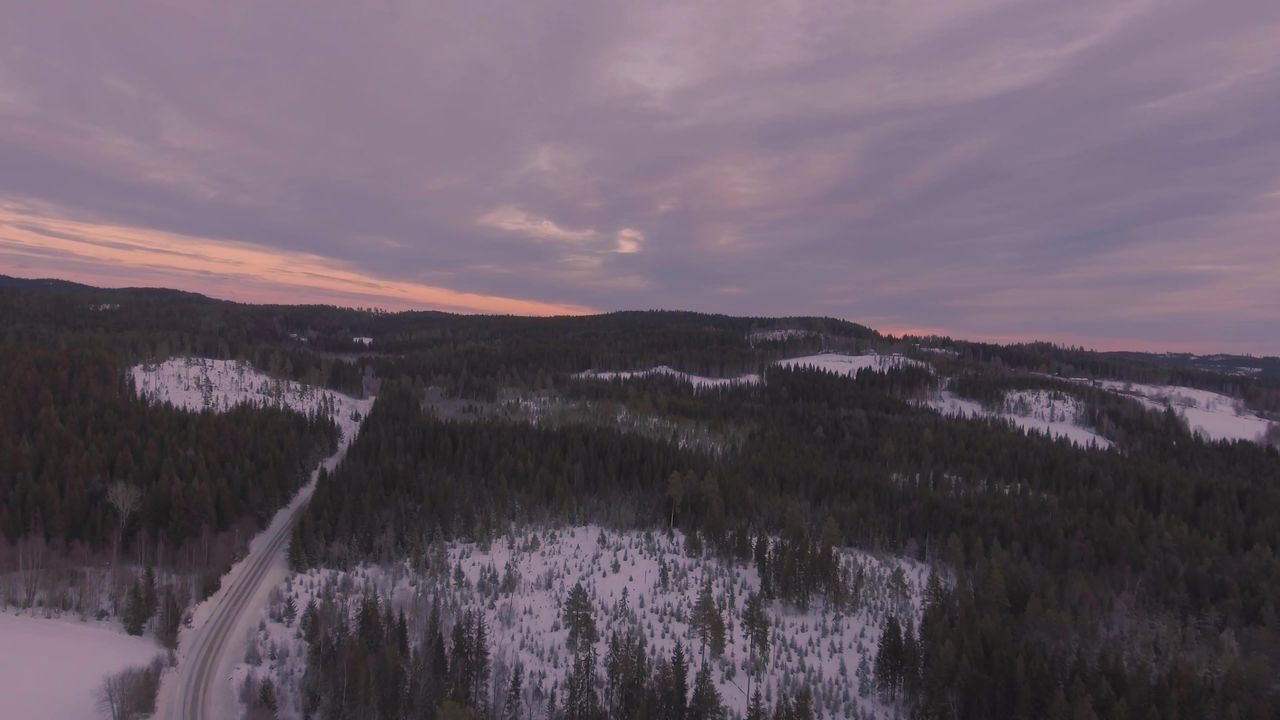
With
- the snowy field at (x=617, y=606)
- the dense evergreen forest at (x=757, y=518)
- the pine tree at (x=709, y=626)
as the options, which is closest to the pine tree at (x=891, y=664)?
the dense evergreen forest at (x=757, y=518)

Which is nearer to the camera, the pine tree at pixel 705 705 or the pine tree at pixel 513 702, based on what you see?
the pine tree at pixel 705 705

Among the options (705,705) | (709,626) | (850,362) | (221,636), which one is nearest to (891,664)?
(709,626)

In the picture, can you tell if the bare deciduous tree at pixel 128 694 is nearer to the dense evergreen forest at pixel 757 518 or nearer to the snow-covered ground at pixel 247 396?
the dense evergreen forest at pixel 757 518

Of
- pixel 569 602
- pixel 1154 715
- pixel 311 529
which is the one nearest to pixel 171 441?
pixel 311 529

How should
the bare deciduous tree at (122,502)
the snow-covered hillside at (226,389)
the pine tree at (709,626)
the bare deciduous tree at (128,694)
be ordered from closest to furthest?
the bare deciduous tree at (128,694), the pine tree at (709,626), the bare deciduous tree at (122,502), the snow-covered hillside at (226,389)

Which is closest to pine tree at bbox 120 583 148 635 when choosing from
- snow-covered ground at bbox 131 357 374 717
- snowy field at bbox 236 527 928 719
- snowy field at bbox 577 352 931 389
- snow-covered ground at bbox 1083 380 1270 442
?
snowy field at bbox 236 527 928 719

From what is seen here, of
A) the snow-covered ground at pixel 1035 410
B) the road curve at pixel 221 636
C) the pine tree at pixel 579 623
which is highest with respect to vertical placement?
the snow-covered ground at pixel 1035 410

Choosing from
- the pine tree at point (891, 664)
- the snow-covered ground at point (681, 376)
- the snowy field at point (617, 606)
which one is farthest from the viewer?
the snow-covered ground at point (681, 376)

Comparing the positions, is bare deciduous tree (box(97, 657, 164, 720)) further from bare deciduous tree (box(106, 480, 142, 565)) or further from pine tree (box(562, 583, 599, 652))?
bare deciduous tree (box(106, 480, 142, 565))
